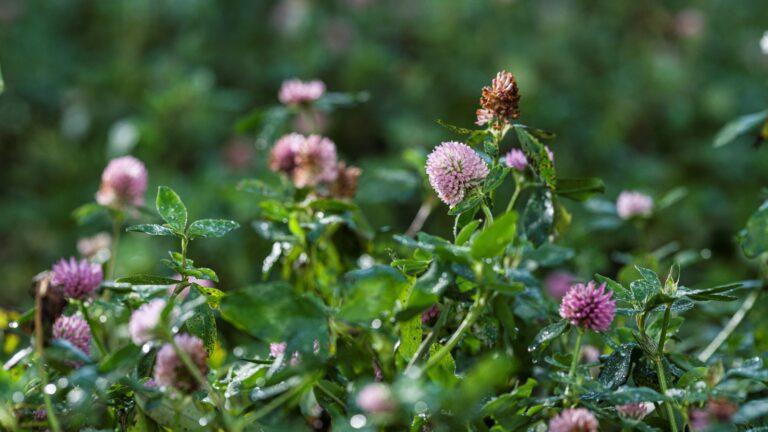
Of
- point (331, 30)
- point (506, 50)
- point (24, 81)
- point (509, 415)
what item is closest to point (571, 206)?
point (506, 50)

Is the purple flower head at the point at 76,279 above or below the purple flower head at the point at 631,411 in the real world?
above

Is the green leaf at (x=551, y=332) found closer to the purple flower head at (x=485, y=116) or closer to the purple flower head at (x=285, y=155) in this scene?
the purple flower head at (x=485, y=116)

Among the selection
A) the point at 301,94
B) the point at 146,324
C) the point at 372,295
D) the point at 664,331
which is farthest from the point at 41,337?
the point at 301,94

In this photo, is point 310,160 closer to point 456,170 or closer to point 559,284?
point 456,170

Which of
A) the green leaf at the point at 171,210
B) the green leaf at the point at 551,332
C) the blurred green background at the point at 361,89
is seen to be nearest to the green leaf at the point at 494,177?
the green leaf at the point at 551,332

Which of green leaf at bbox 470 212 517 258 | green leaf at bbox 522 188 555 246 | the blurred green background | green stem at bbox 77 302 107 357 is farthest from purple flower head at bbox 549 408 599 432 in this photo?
the blurred green background

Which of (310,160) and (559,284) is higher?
(310,160)

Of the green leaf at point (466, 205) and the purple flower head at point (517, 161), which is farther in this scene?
the purple flower head at point (517, 161)
